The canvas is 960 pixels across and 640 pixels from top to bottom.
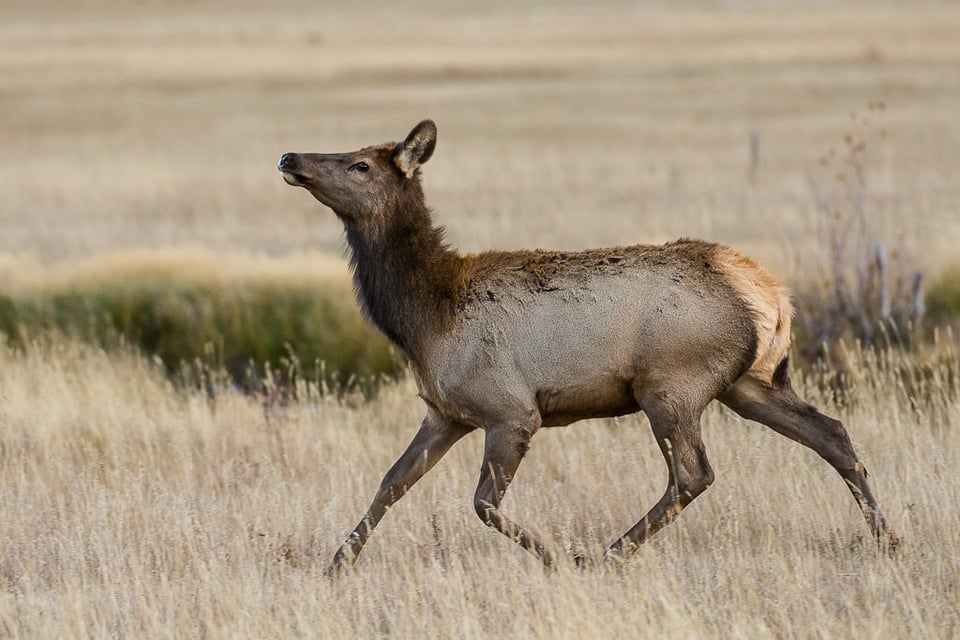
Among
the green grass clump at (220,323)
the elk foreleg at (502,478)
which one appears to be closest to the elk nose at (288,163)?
the elk foreleg at (502,478)

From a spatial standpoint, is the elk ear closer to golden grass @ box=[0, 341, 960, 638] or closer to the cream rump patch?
the cream rump patch

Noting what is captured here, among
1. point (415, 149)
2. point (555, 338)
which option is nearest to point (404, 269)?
point (415, 149)

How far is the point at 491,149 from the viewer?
30281mm

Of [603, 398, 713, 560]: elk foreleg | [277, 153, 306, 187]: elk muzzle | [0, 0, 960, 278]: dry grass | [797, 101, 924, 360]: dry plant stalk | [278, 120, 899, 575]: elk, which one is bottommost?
[0, 0, 960, 278]: dry grass

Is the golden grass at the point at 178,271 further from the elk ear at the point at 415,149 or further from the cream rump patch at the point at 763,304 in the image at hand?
the cream rump patch at the point at 763,304

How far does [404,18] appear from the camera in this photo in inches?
3211

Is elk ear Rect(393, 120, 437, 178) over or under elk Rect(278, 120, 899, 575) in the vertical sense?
over

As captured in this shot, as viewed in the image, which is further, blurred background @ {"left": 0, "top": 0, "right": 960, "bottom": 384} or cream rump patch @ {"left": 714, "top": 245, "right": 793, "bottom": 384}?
blurred background @ {"left": 0, "top": 0, "right": 960, "bottom": 384}

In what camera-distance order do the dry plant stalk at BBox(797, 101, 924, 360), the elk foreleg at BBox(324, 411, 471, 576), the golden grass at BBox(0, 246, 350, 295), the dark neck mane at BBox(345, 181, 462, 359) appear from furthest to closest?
the golden grass at BBox(0, 246, 350, 295), the dry plant stalk at BBox(797, 101, 924, 360), the dark neck mane at BBox(345, 181, 462, 359), the elk foreleg at BBox(324, 411, 471, 576)

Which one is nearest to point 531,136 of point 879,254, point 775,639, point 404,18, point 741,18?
point 879,254

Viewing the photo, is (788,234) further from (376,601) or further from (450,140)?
(450,140)

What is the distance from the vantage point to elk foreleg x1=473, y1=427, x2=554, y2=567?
24.3 ft

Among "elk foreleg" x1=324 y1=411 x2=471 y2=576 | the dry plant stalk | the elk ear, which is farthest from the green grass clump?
"elk foreleg" x1=324 y1=411 x2=471 y2=576

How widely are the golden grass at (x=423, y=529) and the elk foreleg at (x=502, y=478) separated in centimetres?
18
